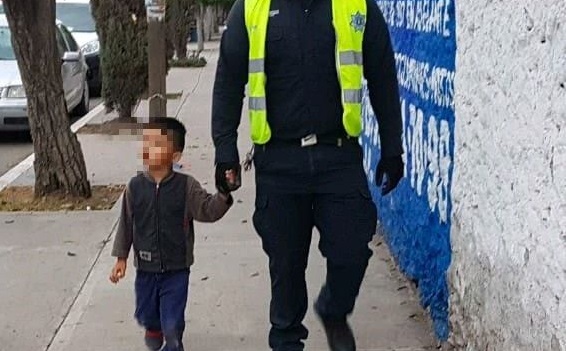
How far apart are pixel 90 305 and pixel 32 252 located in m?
1.50

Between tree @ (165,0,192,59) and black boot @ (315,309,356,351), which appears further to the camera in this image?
tree @ (165,0,192,59)

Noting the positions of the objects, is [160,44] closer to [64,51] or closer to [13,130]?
[13,130]

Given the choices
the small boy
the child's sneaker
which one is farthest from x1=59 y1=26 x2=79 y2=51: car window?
the small boy

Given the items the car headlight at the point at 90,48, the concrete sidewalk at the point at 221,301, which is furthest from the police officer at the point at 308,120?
the car headlight at the point at 90,48

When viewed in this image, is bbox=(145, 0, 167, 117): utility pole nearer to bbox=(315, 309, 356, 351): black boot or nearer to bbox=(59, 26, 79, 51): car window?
bbox=(315, 309, 356, 351): black boot

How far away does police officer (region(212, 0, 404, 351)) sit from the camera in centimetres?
440

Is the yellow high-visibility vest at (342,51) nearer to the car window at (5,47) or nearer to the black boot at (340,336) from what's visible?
the black boot at (340,336)

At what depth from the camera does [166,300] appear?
490cm

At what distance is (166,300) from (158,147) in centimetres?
72

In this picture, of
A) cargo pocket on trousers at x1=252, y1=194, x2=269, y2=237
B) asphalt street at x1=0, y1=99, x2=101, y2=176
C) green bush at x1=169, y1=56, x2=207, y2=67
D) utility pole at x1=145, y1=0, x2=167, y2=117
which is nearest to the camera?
cargo pocket on trousers at x1=252, y1=194, x2=269, y2=237

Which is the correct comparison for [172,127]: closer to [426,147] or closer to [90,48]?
[426,147]

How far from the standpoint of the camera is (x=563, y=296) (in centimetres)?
327

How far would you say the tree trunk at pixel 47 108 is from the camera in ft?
29.7

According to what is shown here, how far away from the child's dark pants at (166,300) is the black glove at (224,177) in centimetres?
53
